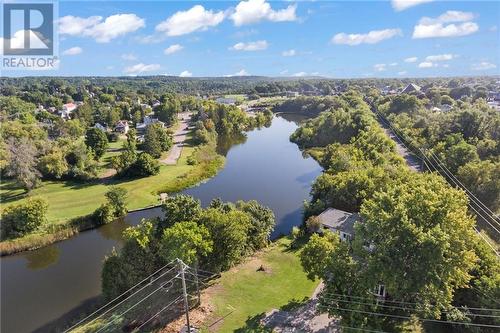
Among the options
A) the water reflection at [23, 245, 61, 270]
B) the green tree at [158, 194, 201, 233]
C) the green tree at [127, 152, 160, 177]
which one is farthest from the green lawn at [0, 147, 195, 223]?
the green tree at [158, 194, 201, 233]

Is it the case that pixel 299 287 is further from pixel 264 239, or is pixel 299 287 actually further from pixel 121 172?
pixel 121 172

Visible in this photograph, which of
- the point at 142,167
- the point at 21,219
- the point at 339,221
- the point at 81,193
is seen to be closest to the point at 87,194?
the point at 81,193

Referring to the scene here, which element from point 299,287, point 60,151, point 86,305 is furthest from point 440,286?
point 60,151

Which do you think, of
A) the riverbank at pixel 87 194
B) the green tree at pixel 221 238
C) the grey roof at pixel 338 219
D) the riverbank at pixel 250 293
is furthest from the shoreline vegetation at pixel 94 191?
the grey roof at pixel 338 219

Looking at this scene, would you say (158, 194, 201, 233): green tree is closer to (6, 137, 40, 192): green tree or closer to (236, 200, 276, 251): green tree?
(236, 200, 276, 251): green tree

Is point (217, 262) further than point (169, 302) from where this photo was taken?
Yes

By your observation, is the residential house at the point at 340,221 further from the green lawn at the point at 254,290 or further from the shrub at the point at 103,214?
the shrub at the point at 103,214
